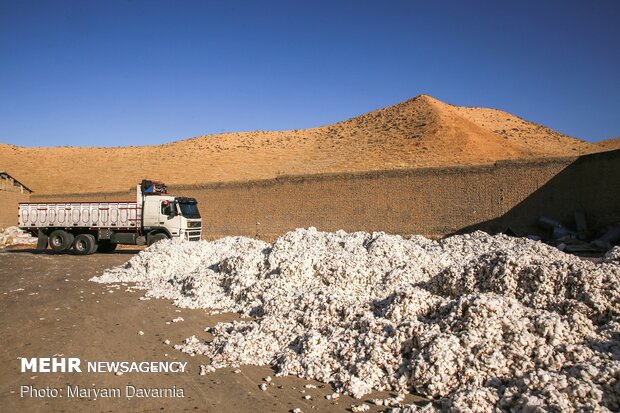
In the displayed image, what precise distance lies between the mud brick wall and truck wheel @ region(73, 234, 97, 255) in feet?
21.5

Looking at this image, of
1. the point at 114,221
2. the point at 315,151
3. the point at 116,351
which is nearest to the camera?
the point at 116,351

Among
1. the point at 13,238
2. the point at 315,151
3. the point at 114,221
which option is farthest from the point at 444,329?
the point at 315,151

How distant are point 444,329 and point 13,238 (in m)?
28.7

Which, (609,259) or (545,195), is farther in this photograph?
(545,195)

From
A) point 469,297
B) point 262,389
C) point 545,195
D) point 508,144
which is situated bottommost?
point 262,389

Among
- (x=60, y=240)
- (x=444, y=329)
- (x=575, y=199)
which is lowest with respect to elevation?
(x=444, y=329)

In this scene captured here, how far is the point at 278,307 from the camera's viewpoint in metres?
7.67

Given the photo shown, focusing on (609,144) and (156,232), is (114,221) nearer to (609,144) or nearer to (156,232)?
(156,232)

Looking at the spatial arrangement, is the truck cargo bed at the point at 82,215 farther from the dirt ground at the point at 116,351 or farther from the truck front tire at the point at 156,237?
the dirt ground at the point at 116,351

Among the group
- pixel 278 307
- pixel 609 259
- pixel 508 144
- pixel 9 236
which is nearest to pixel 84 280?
pixel 278 307

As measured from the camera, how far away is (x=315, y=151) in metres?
51.2

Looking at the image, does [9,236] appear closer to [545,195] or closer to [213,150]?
[545,195]

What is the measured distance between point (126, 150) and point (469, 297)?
203 feet

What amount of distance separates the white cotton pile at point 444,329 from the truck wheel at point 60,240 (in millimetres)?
12877
